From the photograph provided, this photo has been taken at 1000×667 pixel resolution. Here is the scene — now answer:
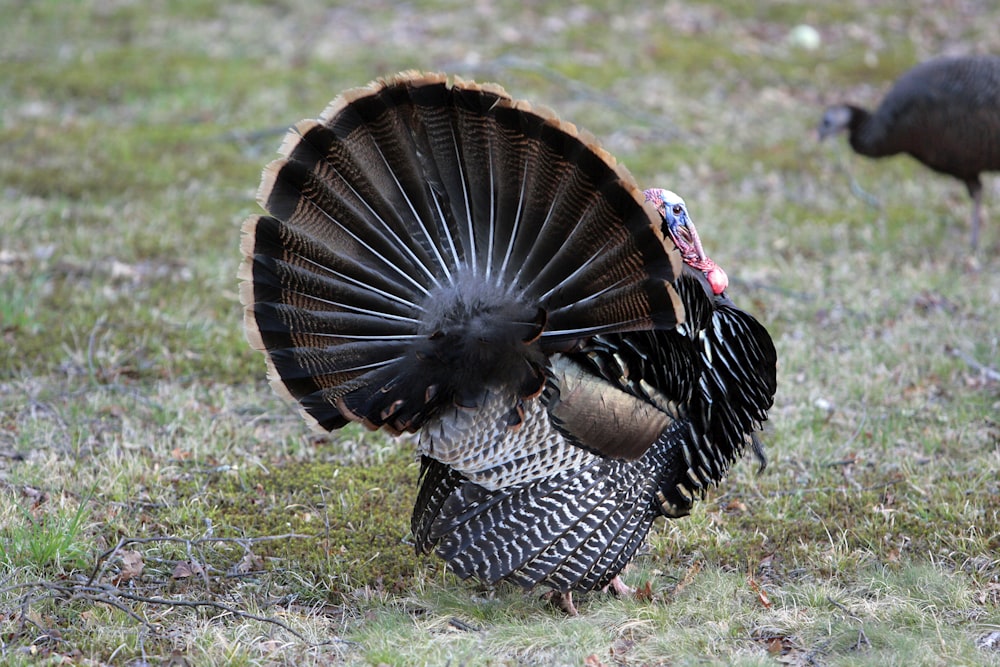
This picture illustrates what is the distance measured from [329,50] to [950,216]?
697 cm

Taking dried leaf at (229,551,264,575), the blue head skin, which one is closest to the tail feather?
the blue head skin

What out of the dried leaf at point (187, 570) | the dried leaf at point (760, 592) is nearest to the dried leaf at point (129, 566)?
the dried leaf at point (187, 570)

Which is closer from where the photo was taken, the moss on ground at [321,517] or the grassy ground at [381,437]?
the grassy ground at [381,437]

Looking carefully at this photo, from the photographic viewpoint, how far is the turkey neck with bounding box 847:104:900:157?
855 cm

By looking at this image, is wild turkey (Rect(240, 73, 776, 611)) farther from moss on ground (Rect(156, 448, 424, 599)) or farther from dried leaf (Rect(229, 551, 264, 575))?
dried leaf (Rect(229, 551, 264, 575))

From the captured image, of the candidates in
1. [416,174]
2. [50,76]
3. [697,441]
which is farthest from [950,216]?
[50,76]

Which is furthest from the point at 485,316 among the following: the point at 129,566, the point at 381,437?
the point at 381,437

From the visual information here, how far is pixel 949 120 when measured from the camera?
8.07 meters

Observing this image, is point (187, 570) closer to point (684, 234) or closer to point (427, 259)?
point (427, 259)

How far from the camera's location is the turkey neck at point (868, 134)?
28.1 feet

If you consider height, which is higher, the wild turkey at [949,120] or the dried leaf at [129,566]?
the wild turkey at [949,120]

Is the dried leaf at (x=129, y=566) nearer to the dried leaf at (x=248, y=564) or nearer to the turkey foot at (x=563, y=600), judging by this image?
the dried leaf at (x=248, y=564)

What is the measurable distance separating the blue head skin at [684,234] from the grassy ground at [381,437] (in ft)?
3.82

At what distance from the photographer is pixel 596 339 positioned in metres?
3.79
